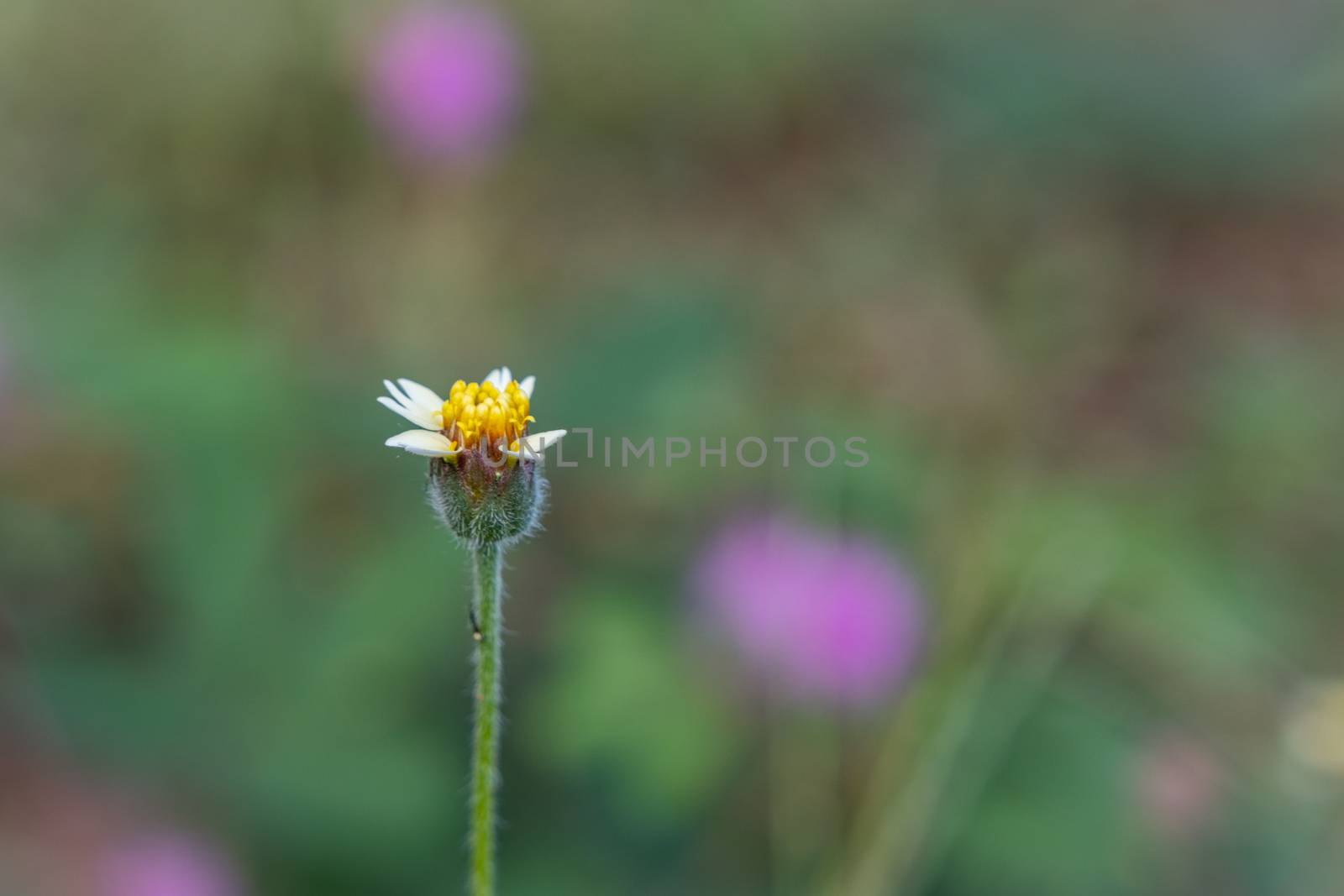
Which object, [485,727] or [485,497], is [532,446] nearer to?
[485,497]

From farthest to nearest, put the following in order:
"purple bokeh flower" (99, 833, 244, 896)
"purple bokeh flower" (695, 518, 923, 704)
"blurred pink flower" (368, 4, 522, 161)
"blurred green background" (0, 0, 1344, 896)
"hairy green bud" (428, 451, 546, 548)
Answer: "blurred pink flower" (368, 4, 522, 161), "purple bokeh flower" (695, 518, 923, 704), "blurred green background" (0, 0, 1344, 896), "purple bokeh flower" (99, 833, 244, 896), "hairy green bud" (428, 451, 546, 548)

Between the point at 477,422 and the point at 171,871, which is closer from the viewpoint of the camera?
the point at 477,422

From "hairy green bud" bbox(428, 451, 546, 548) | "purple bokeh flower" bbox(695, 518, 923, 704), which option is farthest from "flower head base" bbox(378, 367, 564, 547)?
"purple bokeh flower" bbox(695, 518, 923, 704)

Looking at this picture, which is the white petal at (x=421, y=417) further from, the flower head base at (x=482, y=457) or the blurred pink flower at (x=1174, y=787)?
the blurred pink flower at (x=1174, y=787)

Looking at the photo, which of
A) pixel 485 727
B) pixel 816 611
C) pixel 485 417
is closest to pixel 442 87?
pixel 816 611

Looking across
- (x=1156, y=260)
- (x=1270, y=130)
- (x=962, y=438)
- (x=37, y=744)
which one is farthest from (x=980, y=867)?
(x=1270, y=130)

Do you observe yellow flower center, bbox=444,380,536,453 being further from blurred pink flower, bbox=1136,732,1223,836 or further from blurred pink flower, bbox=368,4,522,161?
blurred pink flower, bbox=368,4,522,161

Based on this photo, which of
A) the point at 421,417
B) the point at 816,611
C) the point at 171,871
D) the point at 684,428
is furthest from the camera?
the point at 684,428
